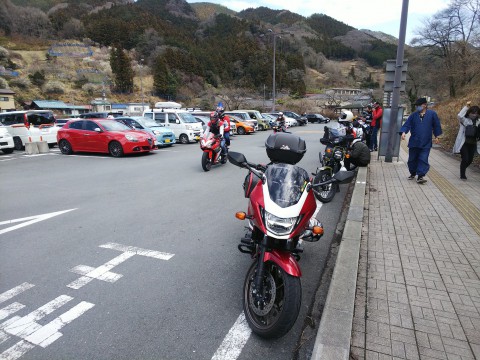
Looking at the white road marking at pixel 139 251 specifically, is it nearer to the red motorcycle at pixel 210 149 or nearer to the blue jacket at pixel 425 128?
the red motorcycle at pixel 210 149

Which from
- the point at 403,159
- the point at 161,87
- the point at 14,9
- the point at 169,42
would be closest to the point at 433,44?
the point at 403,159

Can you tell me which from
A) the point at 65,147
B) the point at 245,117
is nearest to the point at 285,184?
the point at 65,147

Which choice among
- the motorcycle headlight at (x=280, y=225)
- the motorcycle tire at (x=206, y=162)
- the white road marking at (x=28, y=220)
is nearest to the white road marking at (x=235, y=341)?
the motorcycle headlight at (x=280, y=225)

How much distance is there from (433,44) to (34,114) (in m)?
54.5

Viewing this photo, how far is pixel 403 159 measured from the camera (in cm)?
1117

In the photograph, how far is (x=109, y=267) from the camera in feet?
12.3

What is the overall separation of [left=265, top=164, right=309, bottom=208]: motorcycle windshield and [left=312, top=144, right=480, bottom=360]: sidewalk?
1014 mm

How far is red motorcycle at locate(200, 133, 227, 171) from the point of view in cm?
965

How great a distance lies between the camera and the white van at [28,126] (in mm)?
15000

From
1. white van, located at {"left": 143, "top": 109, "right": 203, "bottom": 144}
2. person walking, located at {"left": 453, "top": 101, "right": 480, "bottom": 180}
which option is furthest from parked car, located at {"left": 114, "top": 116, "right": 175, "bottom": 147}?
person walking, located at {"left": 453, "top": 101, "right": 480, "bottom": 180}

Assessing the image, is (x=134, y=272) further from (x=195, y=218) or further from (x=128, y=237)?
(x=195, y=218)

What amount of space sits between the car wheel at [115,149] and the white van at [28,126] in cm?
529

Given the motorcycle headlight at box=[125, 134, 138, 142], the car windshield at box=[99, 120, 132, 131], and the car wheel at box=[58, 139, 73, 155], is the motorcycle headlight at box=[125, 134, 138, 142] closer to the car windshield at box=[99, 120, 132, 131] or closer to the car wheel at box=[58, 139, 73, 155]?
the car windshield at box=[99, 120, 132, 131]


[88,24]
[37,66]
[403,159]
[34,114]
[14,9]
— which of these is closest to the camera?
[403,159]
